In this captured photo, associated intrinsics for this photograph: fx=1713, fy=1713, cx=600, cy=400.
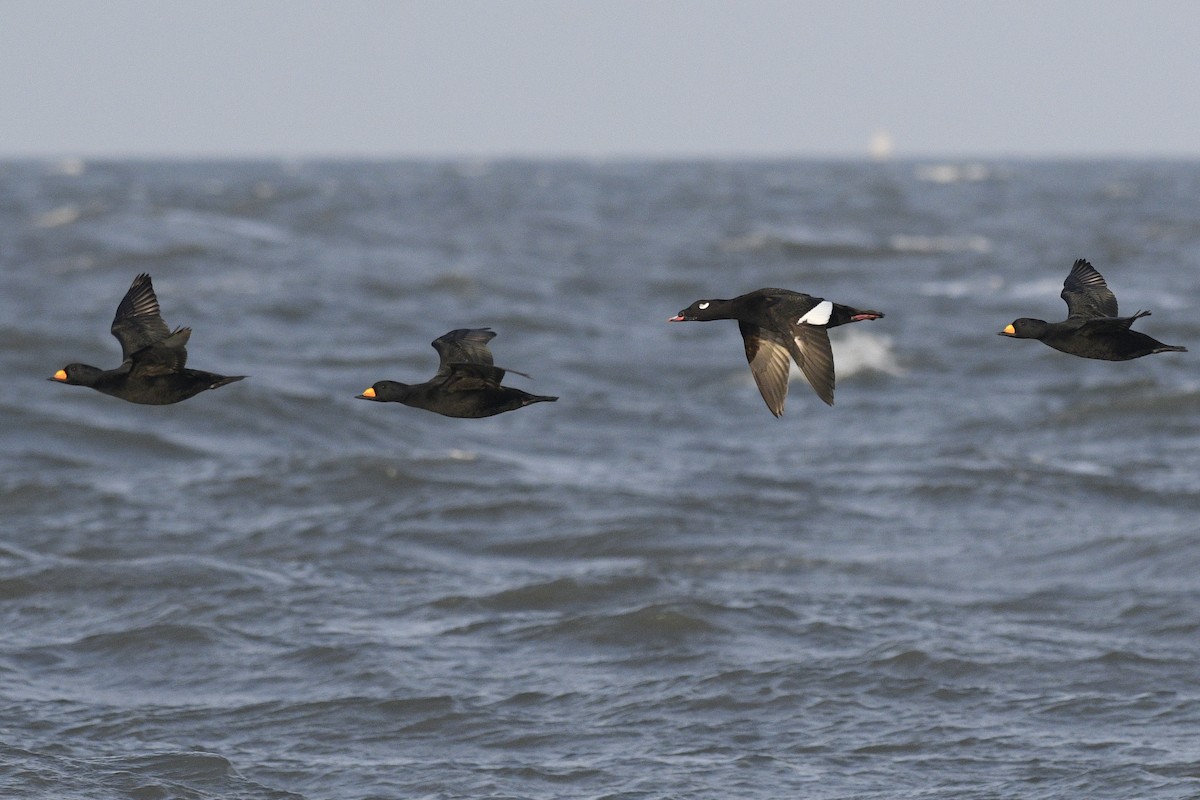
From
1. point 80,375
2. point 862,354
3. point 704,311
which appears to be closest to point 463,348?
point 704,311

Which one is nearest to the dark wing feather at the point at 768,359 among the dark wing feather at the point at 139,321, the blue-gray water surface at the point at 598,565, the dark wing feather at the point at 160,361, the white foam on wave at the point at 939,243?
the dark wing feather at the point at 160,361

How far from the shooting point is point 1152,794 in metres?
12.0

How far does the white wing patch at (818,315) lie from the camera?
9.20 meters

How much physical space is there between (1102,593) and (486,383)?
1010 centimetres

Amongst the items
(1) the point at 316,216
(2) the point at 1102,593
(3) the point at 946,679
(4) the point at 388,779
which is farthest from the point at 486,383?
(1) the point at 316,216

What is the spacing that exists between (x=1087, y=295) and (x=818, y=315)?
1.50 metres

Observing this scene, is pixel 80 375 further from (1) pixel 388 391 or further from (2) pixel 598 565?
(2) pixel 598 565

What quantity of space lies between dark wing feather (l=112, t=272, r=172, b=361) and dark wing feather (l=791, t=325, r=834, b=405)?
11.3 feet

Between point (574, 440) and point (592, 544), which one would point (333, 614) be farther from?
point (574, 440)

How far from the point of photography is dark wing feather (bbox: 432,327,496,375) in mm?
9195

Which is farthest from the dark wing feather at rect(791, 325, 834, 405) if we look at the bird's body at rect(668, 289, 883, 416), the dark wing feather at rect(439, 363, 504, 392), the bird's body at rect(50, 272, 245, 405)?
the bird's body at rect(50, 272, 245, 405)

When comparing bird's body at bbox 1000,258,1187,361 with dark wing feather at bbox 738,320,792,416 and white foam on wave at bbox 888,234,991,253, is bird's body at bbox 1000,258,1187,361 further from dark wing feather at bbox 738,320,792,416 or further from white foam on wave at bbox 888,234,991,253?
white foam on wave at bbox 888,234,991,253

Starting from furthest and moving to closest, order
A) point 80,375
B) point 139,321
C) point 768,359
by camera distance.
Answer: point 768,359 → point 139,321 → point 80,375

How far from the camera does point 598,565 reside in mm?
18484
